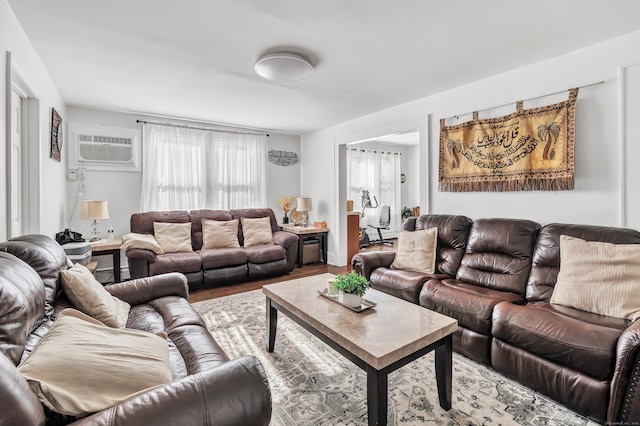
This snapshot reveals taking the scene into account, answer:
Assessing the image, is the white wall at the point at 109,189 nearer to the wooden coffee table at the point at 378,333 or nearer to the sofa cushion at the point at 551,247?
the wooden coffee table at the point at 378,333

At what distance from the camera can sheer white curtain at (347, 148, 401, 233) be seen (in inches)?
287

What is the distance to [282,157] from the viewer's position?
5.81m

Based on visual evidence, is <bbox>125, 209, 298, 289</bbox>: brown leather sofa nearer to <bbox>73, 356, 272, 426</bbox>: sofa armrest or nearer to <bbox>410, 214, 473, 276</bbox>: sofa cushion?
<bbox>410, 214, 473, 276</bbox>: sofa cushion

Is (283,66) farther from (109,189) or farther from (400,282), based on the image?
(109,189)

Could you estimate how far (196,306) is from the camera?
3.37 m

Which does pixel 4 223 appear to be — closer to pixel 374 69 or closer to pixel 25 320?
pixel 25 320

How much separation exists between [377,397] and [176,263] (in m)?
3.08

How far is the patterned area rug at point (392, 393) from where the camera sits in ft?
5.51

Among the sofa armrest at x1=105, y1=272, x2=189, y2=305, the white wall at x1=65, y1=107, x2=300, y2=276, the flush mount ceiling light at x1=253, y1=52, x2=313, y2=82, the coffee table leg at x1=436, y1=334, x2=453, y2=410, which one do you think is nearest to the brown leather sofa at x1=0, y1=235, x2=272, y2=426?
the sofa armrest at x1=105, y1=272, x2=189, y2=305

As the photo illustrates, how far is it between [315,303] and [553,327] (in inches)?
55.3

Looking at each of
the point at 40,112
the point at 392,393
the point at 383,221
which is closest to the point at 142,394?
the point at 392,393

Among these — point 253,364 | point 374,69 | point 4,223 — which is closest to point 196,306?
point 4,223

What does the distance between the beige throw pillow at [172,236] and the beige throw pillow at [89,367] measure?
2929mm

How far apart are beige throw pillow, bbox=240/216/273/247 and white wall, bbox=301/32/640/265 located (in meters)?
2.36
